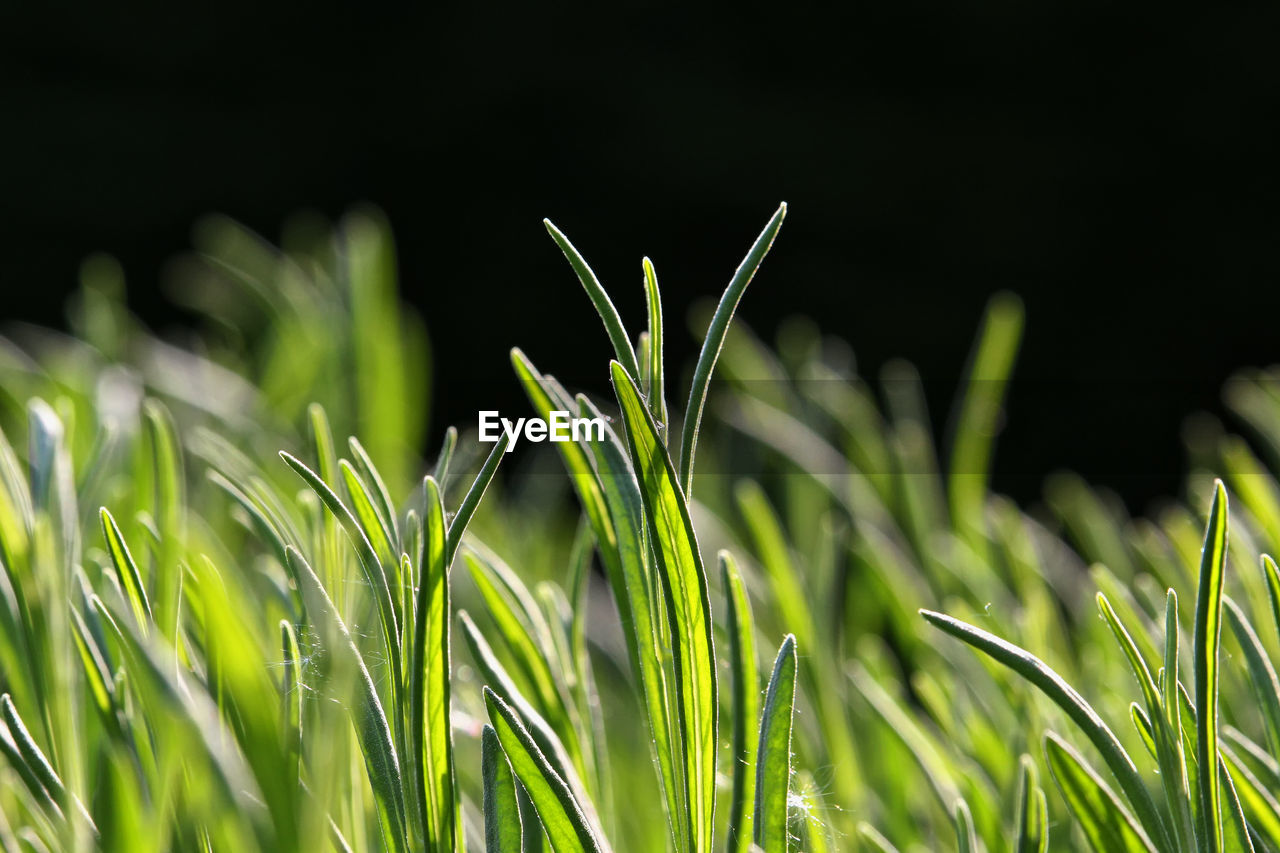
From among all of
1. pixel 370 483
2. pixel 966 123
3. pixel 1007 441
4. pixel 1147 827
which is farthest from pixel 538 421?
pixel 966 123

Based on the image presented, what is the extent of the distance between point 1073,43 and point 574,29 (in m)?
0.97

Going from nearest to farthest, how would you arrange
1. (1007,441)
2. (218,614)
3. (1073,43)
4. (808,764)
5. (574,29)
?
(218,614), (808,764), (1007,441), (1073,43), (574,29)

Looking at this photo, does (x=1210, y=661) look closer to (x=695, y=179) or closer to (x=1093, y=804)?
(x=1093, y=804)

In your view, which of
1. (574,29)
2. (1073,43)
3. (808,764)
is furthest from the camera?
(574,29)

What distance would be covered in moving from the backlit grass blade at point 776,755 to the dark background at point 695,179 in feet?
5.67

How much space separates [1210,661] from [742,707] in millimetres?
86

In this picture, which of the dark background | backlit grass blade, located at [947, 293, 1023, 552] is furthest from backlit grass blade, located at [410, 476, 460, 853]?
the dark background

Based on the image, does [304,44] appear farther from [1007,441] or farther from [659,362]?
[659,362]

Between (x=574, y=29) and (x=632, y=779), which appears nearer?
(x=632, y=779)

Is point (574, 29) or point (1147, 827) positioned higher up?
point (574, 29)

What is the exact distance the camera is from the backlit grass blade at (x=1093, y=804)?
22 centimetres

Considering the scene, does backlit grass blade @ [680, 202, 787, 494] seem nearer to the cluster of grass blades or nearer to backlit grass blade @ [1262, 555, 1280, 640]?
the cluster of grass blades

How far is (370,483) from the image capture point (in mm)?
236

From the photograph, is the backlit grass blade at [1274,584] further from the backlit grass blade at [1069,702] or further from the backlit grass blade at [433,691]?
the backlit grass blade at [433,691]
